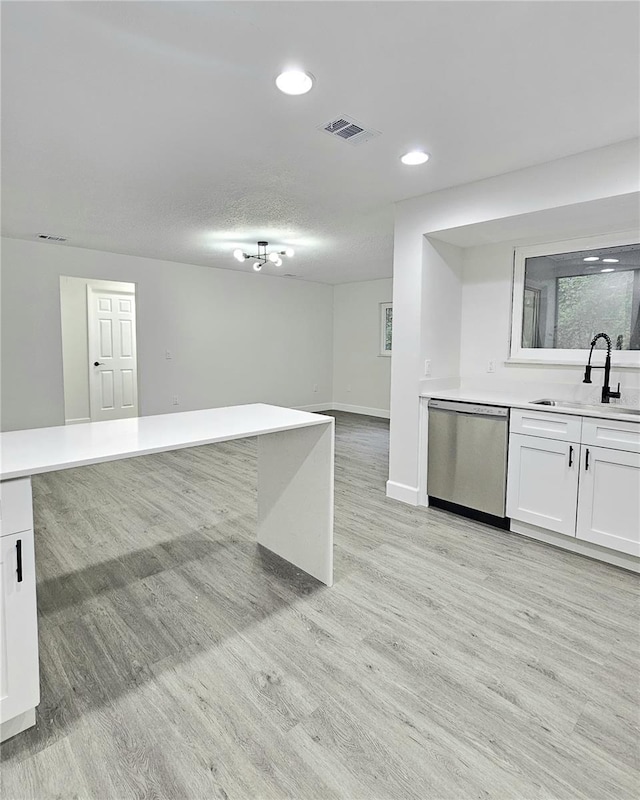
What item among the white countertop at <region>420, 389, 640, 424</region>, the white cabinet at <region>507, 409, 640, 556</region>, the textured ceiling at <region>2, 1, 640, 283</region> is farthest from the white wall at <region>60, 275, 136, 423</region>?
the white cabinet at <region>507, 409, 640, 556</region>

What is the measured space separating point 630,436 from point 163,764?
2.61m

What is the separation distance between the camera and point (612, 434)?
2.53 meters

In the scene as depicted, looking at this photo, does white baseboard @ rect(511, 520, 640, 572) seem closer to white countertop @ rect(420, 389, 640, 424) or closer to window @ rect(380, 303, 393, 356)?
white countertop @ rect(420, 389, 640, 424)

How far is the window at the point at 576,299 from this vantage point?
9.80ft

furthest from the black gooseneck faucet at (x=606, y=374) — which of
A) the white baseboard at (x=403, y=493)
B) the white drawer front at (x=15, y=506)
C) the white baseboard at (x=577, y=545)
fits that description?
the white drawer front at (x=15, y=506)

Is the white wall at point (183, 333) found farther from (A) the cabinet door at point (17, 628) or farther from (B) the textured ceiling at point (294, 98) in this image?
(A) the cabinet door at point (17, 628)

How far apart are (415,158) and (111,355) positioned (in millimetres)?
5618

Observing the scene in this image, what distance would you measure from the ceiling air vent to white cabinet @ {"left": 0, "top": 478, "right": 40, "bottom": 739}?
2.09 metres

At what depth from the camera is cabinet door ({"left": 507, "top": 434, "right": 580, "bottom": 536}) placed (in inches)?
106

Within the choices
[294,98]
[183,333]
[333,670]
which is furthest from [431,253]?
[183,333]

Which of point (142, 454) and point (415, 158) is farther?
point (415, 158)

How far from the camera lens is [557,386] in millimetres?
3320

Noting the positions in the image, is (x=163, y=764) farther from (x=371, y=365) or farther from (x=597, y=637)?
(x=371, y=365)

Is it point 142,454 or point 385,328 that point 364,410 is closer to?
point 385,328
